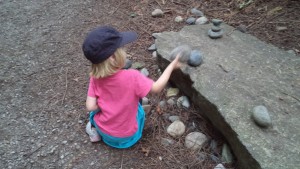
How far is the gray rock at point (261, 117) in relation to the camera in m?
2.13

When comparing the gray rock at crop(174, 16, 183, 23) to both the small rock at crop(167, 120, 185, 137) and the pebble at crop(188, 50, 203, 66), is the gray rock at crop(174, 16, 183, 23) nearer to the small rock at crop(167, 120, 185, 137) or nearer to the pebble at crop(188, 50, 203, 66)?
the pebble at crop(188, 50, 203, 66)

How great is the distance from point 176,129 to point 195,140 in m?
0.18

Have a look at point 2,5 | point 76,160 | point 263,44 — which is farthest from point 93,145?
point 2,5

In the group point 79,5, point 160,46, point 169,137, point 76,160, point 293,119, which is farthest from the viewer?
point 79,5

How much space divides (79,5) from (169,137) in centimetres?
275

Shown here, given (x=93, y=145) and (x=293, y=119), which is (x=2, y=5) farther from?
(x=293, y=119)

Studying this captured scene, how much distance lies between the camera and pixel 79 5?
4.45 metres

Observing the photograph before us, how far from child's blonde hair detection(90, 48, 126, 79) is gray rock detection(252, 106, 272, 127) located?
1.01m

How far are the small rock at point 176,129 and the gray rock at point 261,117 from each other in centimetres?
61

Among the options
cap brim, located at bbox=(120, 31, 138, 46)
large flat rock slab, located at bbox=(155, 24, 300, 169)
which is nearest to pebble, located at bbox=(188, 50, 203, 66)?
large flat rock slab, located at bbox=(155, 24, 300, 169)

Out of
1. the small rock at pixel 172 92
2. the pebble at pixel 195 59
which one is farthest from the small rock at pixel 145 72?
the pebble at pixel 195 59

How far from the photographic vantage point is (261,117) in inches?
84.0

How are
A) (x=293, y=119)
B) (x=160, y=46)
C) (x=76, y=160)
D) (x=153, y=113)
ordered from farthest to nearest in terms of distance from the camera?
1. (x=160, y=46)
2. (x=153, y=113)
3. (x=76, y=160)
4. (x=293, y=119)

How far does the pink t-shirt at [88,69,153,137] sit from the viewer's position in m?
2.14
